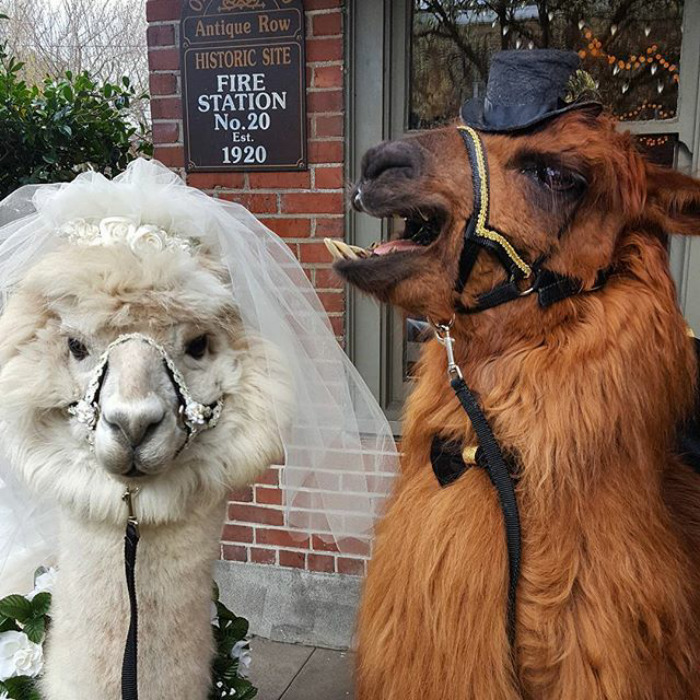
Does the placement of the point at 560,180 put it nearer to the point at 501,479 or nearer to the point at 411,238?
the point at 411,238

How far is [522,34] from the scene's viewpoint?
9.30 feet

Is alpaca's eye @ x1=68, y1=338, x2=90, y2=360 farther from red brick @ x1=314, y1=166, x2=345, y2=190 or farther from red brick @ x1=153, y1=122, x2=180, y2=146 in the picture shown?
red brick @ x1=153, y1=122, x2=180, y2=146

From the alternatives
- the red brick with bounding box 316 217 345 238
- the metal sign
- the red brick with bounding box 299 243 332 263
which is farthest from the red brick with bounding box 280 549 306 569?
the metal sign

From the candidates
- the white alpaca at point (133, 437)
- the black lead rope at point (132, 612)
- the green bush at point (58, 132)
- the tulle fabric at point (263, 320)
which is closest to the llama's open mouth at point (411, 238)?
the tulle fabric at point (263, 320)

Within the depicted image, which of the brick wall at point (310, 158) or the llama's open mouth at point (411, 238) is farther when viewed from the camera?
the brick wall at point (310, 158)

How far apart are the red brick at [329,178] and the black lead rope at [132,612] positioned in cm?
193

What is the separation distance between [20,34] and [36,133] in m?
12.9

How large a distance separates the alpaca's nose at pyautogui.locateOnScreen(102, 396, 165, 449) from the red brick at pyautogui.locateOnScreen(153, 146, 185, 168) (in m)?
2.15

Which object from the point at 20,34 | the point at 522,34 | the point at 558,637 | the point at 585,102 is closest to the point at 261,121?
the point at 522,34

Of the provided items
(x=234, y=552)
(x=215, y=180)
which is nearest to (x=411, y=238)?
(x=215, y=180)

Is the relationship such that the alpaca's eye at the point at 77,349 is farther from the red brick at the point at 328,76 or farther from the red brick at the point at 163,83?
the red brick at the point at 163,83

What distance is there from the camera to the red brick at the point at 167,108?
3021 millimetres

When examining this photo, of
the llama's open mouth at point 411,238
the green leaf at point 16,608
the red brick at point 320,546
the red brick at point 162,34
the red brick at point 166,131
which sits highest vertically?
the red brick at point 162,34

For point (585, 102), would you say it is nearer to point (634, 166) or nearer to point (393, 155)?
point (634, 166)
